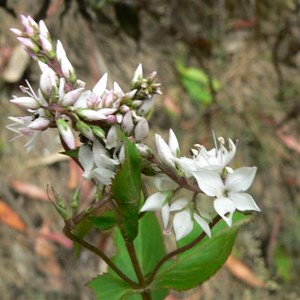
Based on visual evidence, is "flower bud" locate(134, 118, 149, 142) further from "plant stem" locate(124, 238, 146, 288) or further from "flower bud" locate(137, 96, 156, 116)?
"plant stem" locate(124, 238, 146, 288)

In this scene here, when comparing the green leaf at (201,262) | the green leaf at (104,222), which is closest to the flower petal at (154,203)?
the green leaf at (104,222)

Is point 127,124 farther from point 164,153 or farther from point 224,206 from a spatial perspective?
point 224,206

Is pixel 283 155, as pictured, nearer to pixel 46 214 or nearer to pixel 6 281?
pixel 46 214

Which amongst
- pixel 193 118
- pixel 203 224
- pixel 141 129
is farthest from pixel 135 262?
pixel 193 118

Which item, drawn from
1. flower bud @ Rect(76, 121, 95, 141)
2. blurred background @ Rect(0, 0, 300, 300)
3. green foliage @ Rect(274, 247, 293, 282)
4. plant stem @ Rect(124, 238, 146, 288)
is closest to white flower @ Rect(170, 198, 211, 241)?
plant stem @ Rect(124, 238, 146, 288)

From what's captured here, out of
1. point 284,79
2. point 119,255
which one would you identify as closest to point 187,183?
point 119,255

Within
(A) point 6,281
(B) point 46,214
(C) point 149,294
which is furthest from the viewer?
(B) point 46,214
